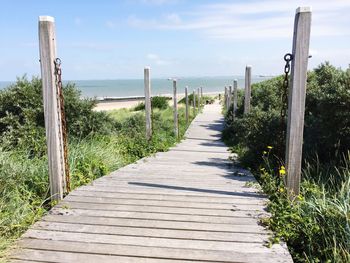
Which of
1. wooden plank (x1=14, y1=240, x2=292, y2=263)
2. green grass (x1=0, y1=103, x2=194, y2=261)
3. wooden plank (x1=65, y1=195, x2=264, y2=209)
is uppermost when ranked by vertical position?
green grass (x1=0, y1=103, x2=194, y2=261)

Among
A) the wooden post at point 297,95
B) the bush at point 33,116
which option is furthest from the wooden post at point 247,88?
the wooden post at point 297,95

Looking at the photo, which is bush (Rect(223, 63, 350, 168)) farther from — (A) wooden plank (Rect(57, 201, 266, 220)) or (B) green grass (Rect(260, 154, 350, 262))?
(A) wooden plank (Rect(57, 201, 266, 220))

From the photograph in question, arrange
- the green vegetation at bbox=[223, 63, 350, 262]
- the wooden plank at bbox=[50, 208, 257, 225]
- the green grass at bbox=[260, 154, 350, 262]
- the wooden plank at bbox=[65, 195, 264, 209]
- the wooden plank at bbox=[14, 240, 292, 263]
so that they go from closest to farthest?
the wooden plank at bbox=[14, 240, 292, 263] < the green grass at bbox=[260, 154, 350, 262] < the green vegetation at bbox=[223, 63, 350, 262] < the wooden plank at bbox=[50, 208, 257, 225] < the wooden plank at bbox=[65, 195, 264, 209]

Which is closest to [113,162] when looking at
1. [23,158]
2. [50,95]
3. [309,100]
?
[23,158]

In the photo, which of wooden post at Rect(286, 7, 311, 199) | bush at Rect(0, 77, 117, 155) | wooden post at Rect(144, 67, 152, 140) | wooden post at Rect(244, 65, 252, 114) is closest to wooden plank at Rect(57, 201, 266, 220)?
wooden post at Rect(286, 7, 311, 199)

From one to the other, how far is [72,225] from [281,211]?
2.20 m

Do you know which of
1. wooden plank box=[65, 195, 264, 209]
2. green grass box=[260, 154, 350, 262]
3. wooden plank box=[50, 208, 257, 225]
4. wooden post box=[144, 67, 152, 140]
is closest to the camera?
green grass box=[260, 154, 350, 262]

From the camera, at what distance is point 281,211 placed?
Answer: 3.70 meters

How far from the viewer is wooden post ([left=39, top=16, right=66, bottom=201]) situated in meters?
3.83

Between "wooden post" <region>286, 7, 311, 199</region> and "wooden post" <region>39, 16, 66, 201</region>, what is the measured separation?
2.71 meters

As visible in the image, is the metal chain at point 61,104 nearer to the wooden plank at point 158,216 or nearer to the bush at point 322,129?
the wooden plank at point 158,216

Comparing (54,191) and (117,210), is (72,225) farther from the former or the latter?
(54,191)

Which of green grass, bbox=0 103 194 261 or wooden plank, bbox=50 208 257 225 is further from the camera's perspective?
wooden plank, bbox=50 208 257 225

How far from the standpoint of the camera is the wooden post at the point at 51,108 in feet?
12.6
